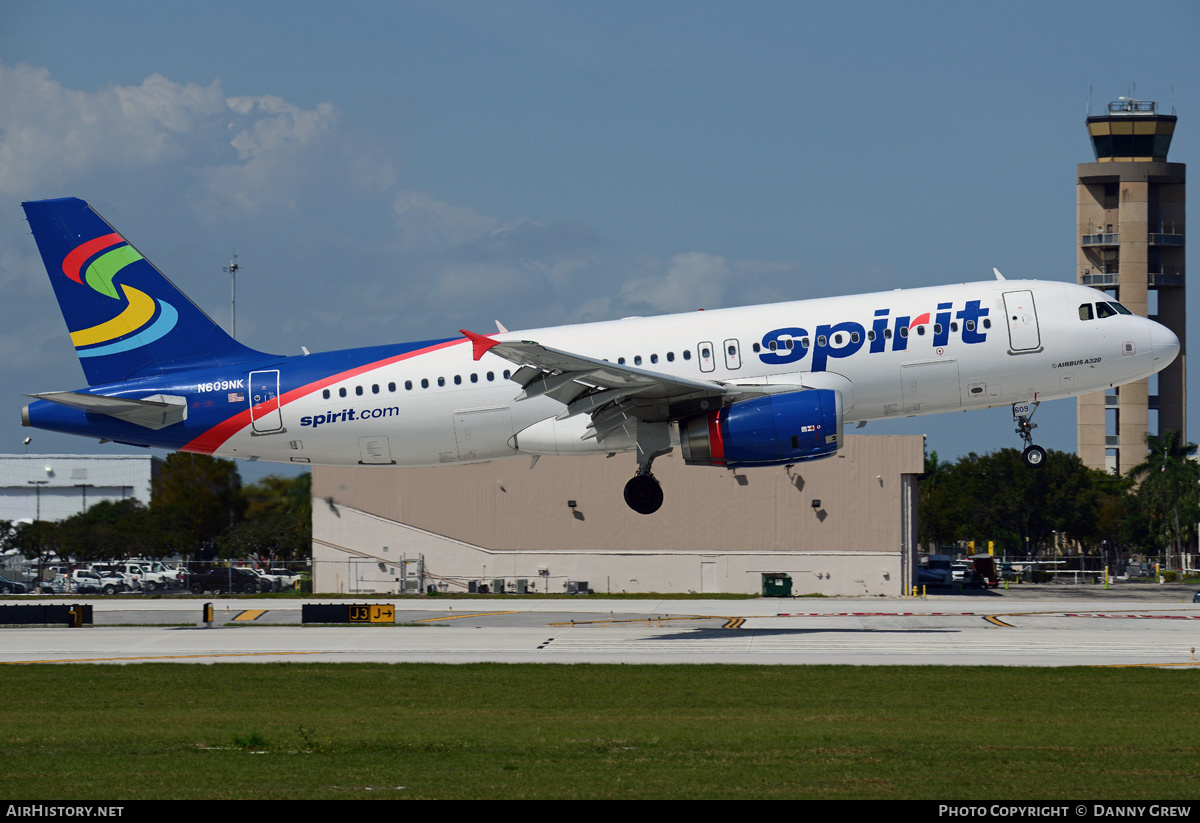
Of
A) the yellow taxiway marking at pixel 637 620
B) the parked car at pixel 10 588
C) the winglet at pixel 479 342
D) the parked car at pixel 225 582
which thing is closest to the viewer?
the winglet at pixel 479 342

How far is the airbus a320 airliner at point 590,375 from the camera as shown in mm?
35594

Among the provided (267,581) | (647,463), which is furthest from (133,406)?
(267,581)

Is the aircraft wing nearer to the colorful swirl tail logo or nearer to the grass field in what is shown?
the grass field

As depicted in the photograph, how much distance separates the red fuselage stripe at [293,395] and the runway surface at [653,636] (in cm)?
621

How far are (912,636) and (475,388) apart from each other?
15.3m

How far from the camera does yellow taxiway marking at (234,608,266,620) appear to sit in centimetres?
4991

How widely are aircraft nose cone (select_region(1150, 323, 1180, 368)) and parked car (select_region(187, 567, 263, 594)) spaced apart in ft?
174

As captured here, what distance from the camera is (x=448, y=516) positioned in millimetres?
79438

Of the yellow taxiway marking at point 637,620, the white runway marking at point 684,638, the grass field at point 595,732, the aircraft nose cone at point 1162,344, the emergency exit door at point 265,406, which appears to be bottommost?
the yellow taxiway marking at point 637,620

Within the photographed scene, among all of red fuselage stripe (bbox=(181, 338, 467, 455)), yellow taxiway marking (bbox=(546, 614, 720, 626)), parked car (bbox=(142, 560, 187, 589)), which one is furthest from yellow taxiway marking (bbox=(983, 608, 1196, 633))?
parked car (bbox=(142, 560, 187, 589))

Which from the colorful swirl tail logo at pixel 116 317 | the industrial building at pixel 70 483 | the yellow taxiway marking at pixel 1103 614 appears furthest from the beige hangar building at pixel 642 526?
the industrial building at pixel 70 483

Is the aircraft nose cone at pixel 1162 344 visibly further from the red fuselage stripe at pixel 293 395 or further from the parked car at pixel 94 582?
the parked car at pixel 94 582

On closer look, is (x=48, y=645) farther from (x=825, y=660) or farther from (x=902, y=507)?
(x=902, y=507)
